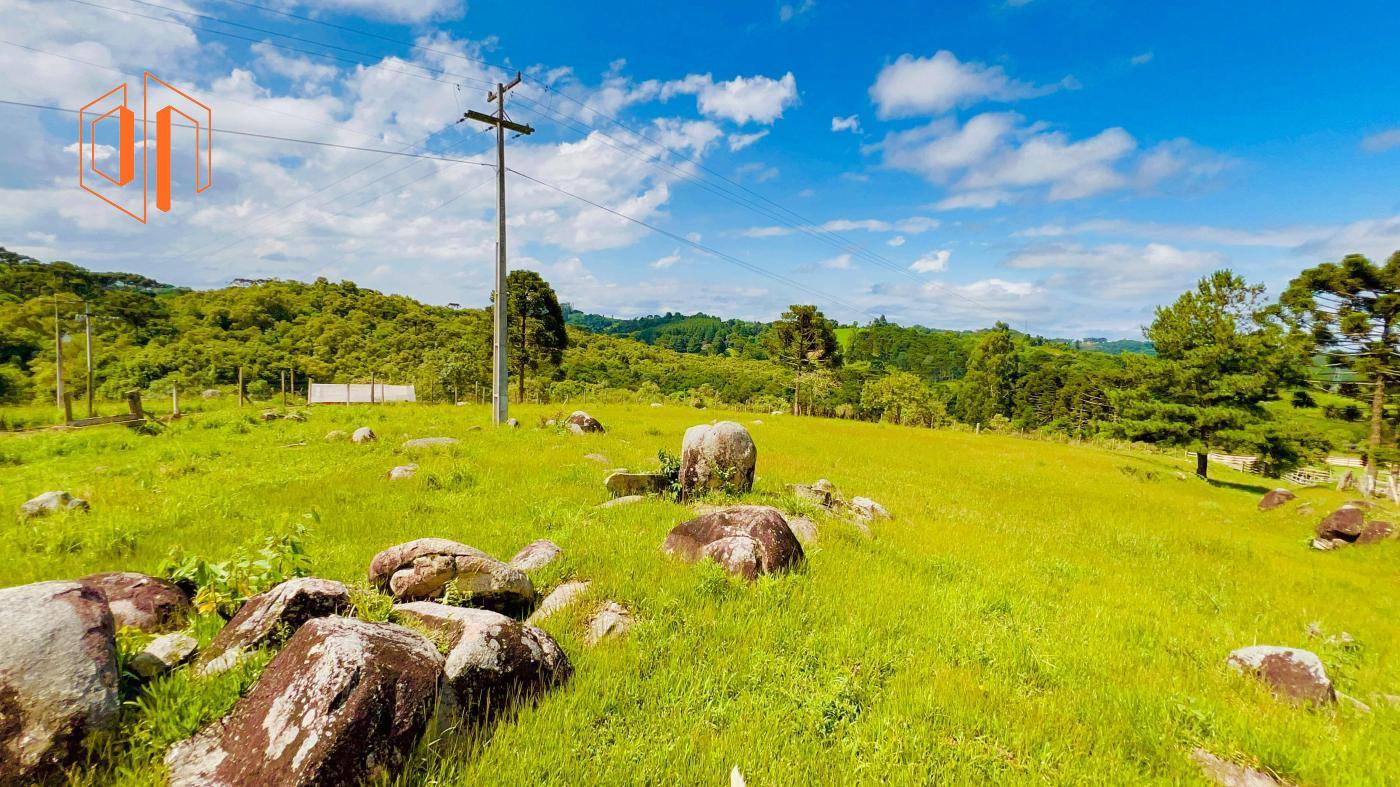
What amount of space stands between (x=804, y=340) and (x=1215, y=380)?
1501 inches

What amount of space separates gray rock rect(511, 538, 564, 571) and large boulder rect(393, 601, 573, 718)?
251 centimetres

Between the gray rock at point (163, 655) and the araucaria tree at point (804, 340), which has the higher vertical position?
the araucaria tree at point (804, 340)

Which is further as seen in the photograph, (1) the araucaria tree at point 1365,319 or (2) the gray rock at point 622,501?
(1) the araucaria tree at point 1365,319

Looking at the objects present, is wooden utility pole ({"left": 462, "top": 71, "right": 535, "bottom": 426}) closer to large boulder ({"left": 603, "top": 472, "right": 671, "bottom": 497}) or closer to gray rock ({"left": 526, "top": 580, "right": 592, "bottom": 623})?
large boulder ({"left": 603, "top": 472, "right": 671, "bottom": 497})

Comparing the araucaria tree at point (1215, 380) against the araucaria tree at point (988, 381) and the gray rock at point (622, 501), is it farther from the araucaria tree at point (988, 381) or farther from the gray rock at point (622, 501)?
the araucaria tree at point (988, 381)

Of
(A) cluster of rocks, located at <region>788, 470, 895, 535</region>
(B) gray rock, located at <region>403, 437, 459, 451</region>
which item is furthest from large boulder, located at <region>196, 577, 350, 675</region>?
(B) gray rock, located at <region>403, 437, 459, 451</region>

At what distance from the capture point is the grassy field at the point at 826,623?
4.51 m

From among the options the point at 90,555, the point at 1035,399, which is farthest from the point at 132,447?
the point at 1035,399

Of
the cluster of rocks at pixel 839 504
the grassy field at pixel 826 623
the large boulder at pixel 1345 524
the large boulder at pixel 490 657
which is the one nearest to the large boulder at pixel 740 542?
the grassy field at pixel 826 623

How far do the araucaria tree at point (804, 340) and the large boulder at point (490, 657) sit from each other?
6034 centimetres

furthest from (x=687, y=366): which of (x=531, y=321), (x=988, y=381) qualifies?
(x=531, y=321)

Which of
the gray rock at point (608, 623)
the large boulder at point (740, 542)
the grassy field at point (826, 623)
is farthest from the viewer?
the large boulder at point (740, 542)

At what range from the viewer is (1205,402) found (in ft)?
118

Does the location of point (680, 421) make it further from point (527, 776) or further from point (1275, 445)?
point (1275, 445)
